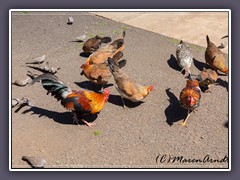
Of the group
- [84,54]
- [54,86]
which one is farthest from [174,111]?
[84,54]

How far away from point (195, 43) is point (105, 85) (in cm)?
440

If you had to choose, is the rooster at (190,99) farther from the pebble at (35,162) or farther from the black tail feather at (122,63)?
the pebble at (35,162)

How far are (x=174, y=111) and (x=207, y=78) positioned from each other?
1511 millimetres

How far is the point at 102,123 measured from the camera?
28.9ft

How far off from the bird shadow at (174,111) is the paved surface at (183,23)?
3.95 metres

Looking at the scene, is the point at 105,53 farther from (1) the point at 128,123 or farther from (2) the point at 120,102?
(1) the point at 128,123

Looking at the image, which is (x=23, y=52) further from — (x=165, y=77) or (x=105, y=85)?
(x=165, y=77)

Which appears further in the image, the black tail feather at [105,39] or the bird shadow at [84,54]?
the black tail feather at [105,39]

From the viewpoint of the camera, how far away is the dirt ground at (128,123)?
7898mm

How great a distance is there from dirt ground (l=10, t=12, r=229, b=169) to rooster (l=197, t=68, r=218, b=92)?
282mm

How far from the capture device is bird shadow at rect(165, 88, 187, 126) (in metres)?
8.93

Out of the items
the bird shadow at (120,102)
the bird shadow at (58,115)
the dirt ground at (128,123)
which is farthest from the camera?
the bird shadow at (120,102)

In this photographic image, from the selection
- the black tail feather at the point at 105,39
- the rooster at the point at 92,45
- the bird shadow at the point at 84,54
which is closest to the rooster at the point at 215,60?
the black tail feather at the point at 105,39

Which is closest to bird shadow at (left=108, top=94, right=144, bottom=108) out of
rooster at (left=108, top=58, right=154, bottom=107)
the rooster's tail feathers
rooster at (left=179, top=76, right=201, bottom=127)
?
rooster at (left=108, top=58, right=154, bottom=107)
